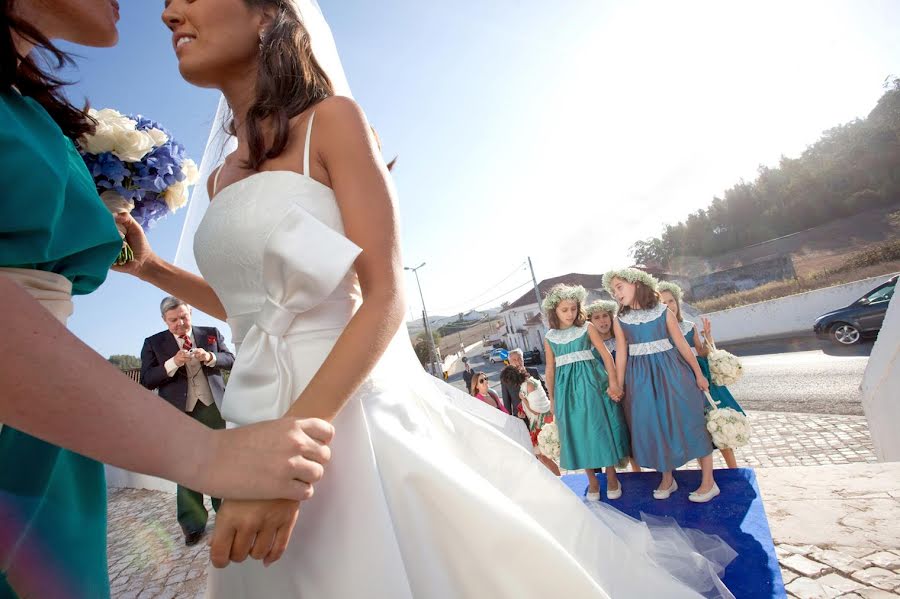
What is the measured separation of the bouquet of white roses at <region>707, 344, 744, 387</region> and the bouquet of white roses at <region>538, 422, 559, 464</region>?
1807 millimetres

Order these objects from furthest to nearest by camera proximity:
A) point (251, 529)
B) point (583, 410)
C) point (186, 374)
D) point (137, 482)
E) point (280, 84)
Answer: point (137, 482)
point (186, 374)
point (583, 410)
point (280, 84)
point (251, 529)

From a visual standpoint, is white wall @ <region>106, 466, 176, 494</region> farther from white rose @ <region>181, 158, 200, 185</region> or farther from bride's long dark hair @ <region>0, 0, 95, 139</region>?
bride's long dark hair @ <region>0, 0, 95, 139</region>

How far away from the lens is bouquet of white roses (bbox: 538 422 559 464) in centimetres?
534

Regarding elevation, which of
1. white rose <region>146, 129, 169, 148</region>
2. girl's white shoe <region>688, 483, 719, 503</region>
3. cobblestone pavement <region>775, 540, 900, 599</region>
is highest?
white rose <region>146, 129, 169, 148</region>

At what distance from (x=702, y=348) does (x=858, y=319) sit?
12.1 meters

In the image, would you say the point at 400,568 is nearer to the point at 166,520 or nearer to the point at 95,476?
the point at 95,476

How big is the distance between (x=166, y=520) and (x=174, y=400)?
351cm

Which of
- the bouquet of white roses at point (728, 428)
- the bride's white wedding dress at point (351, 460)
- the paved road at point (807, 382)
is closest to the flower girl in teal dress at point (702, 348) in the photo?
the bouquet of white roses at point (728, 428)

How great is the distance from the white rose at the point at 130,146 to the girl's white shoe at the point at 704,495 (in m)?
4.28

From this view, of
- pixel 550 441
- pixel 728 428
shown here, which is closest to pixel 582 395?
pixel 550 441

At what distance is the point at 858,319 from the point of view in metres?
13.4

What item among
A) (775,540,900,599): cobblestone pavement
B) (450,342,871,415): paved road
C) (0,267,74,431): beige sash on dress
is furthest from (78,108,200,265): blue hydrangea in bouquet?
(450,342,871,415): paved road

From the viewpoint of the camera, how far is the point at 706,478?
3.79 metres

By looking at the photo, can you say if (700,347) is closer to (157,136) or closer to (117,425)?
(157,136)
